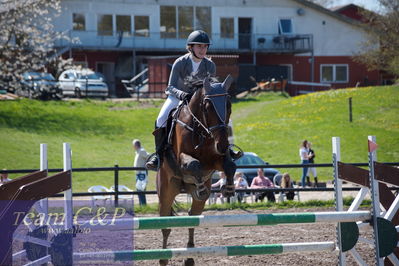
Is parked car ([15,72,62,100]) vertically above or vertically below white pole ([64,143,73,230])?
above

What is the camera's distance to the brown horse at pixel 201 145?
22.1ft

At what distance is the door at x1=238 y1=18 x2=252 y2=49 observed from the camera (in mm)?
42562

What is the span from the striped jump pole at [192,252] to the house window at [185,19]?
35880mm

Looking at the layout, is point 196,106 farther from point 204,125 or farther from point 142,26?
point 142,26

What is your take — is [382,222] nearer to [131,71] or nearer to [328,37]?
[131,71]

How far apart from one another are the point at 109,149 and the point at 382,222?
58.6 feet

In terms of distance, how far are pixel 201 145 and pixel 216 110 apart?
17.9 inches

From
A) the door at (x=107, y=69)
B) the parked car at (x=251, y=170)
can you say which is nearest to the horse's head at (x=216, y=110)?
the parked car at (x=251, y=170)

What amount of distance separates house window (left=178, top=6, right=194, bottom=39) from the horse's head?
34885 mm

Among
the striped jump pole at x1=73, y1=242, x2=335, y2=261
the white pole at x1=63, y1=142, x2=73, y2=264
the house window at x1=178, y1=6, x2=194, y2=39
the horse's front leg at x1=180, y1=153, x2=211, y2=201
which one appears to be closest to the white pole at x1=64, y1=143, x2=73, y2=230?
the white pole at x1=63, y1=142, x2=73, y2=264

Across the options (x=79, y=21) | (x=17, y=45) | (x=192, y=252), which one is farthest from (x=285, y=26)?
(x=192, y=252)

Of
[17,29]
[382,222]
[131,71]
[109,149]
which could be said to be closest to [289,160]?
[109,149]

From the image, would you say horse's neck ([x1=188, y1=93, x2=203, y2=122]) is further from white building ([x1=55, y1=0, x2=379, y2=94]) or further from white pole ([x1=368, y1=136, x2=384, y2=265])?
white building ([x1=55, y1=0, x2=379, y2=94])

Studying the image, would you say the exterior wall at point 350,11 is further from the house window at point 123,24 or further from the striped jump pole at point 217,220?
the striped jump pole at point 217,220
